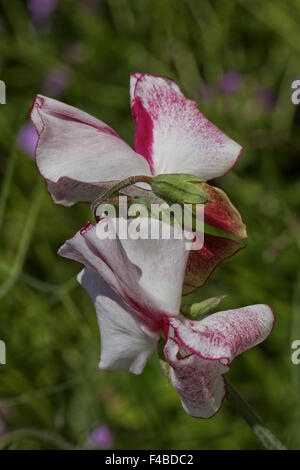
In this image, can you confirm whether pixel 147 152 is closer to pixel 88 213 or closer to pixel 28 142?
pixel 88 213

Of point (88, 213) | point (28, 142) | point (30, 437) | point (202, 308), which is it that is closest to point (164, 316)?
point (202, 308)

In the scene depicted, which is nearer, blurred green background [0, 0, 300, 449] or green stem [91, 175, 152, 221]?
green stem [91, 175, 152, 221]

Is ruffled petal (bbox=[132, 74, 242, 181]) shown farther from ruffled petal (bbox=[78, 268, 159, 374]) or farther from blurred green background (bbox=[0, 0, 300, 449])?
blurred green background (bbox=[0, 0, 300, 449])

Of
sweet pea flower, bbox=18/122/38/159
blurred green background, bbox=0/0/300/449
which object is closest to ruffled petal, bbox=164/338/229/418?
blurred green background, bbox=0/0/300/449

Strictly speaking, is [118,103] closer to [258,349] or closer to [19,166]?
[19,166]

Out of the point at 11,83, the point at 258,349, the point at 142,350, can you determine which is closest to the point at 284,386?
the point at 258,349

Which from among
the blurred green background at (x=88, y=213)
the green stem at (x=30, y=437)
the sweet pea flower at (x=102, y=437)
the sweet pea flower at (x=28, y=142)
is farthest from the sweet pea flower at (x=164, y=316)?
the sweet pea flower at (x=28, y=142)

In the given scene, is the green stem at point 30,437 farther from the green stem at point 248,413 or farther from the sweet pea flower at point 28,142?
the sweet pea flower at point 28,142
